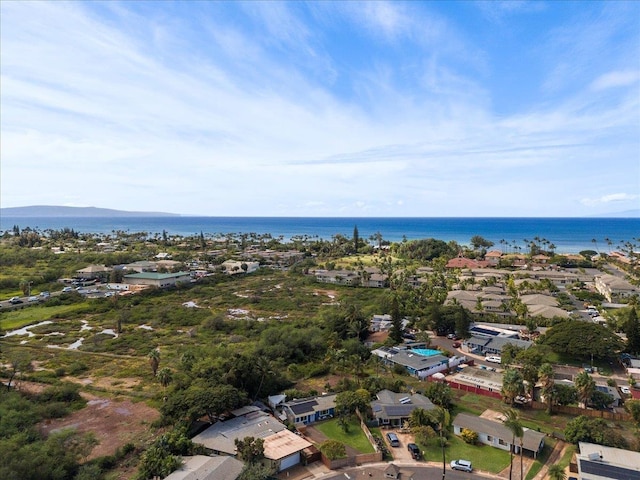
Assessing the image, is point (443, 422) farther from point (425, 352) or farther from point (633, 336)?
point (633, 336)

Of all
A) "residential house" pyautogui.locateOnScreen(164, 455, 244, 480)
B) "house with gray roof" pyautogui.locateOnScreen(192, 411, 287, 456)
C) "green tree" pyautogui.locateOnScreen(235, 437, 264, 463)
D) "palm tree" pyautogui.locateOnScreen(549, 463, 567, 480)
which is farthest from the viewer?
"house with gray roof" pyautogui.locateOnScreen(192, 411, 287, 456)

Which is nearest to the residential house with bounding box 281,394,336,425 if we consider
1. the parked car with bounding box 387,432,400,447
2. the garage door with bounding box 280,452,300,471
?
the garage door with bounding box 280,452,300,471

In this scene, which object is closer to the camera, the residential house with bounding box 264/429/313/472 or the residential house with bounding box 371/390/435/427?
the residential house with bounding box 264/429/313/472

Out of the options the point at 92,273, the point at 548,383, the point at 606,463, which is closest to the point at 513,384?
the point at 548,383

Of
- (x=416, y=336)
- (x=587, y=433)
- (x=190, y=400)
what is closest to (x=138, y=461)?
(x=190, y=400)

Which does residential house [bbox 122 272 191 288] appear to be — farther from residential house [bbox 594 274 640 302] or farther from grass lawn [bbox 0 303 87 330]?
residential house [bbox 594 274 640 302]

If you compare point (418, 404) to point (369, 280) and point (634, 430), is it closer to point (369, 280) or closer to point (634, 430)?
point (634, 430)

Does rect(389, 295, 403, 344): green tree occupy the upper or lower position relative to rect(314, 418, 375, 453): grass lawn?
upper

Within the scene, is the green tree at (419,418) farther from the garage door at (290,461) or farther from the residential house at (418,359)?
the residential house at (418,359)
